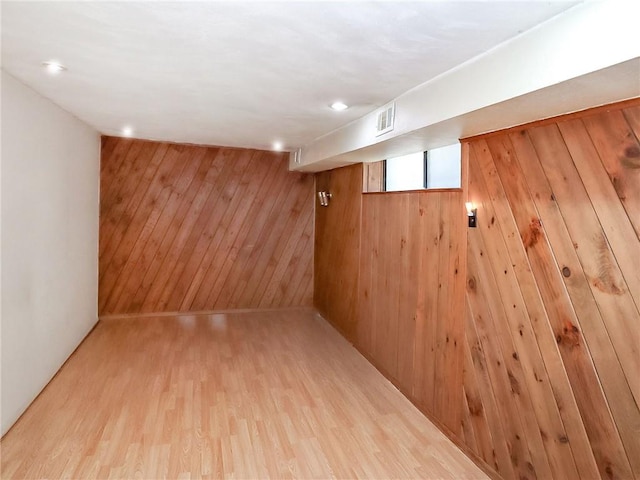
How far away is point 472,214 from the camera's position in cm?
253

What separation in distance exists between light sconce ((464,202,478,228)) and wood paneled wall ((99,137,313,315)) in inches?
139

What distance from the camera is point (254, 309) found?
5.77m

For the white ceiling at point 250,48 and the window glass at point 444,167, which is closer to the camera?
the white ceiling at point 250,48

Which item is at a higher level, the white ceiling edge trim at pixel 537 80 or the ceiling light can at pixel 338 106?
the ceiling light can at pixel 338 106

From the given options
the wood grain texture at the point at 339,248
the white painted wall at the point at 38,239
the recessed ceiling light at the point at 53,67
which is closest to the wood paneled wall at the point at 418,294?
the wood grain texture at the point at 339,248

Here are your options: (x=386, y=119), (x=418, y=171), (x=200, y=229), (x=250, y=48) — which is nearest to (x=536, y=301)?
(x=386, y=119)

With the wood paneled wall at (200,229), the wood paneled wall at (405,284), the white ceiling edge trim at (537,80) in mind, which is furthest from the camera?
the wood paneled wall at (200,229)

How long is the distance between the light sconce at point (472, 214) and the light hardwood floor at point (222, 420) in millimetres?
1453

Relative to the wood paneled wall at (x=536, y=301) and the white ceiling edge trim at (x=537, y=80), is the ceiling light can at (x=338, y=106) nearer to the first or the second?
the white ceiling edge trim at (x=537, y=80)

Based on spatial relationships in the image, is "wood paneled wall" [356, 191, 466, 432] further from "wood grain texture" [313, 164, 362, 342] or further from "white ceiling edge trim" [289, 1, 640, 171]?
"white ceiling edge trim" [289, 1, 640, 171]

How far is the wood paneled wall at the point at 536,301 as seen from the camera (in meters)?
1.66

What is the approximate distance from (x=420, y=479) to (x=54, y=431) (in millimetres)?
2336

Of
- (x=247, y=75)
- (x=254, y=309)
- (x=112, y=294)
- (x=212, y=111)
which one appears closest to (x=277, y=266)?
(x=254, y=309)

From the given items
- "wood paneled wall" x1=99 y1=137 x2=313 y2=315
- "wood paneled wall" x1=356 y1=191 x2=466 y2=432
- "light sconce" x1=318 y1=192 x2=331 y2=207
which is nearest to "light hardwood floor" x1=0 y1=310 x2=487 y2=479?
"wood paneled wall" x1=356 y1=191 x2=466 y2=432
